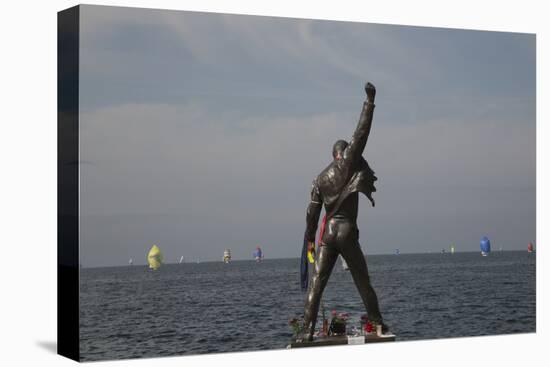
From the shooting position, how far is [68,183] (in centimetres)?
2011

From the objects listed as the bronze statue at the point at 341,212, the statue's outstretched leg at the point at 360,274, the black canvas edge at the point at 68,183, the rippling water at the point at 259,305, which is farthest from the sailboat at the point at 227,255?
the black canvas edge at the point at 68,183

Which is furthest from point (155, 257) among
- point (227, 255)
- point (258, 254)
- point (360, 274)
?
point (360, 274)

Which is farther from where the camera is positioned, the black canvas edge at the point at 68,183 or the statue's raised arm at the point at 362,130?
the statue's raised arm at the point at 362,130

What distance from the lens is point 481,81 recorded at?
23.5 m

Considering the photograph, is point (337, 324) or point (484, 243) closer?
point (337, 324)

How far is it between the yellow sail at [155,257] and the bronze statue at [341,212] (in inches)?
99.4

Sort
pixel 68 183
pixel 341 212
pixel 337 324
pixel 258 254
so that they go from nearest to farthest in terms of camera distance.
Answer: pixel 68 183 → pixel 341 212 → pixel 337 324 → pixel 258 254

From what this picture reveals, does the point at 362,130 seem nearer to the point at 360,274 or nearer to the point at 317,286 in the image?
the point at 360,274

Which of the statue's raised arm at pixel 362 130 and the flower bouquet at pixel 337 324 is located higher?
the statue's raised arm at pixel 362 130

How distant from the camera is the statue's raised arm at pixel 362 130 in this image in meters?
21.2

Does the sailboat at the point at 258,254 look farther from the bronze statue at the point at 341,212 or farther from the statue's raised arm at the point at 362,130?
the statue's raised arm at the point at 362,130

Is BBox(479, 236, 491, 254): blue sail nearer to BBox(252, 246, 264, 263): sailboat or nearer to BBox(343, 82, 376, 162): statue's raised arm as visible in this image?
BBox(343, 82, 376, 162): statue's raised arm

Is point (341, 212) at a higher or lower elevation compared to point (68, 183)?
lower

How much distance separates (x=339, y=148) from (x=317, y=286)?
229cm
